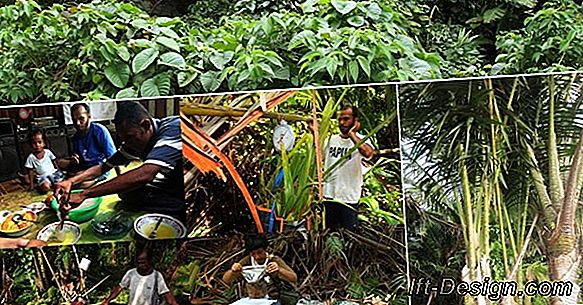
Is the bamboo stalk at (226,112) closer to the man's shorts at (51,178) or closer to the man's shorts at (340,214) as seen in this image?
the man's shorts at (340,214)

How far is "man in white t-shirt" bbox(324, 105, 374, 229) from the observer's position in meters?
2.09

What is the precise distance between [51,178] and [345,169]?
2.96 ft

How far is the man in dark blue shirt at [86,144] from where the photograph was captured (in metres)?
2.07

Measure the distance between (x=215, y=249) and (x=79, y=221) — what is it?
435 mm

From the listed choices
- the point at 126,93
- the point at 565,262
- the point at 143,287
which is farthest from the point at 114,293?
the point at 565,262

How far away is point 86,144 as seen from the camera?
6.83 feet

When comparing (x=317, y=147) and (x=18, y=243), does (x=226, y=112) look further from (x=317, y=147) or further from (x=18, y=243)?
(x=18, y=243)

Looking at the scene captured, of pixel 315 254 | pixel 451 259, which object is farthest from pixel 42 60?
pixel 451 259

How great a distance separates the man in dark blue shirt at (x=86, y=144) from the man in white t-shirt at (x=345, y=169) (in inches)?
26.5

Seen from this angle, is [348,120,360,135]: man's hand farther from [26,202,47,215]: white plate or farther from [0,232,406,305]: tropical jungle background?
[26,202,47,215]: white plate

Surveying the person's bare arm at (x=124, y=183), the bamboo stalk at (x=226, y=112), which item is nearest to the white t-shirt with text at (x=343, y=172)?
the bamboo stalk at (x=226, y=112)

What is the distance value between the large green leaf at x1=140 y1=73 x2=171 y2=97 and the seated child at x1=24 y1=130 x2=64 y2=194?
49 cm

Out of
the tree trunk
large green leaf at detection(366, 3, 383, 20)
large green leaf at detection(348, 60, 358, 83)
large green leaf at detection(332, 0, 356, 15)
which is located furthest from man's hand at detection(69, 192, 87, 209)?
the tree trunk

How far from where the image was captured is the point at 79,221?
2.12 metres
